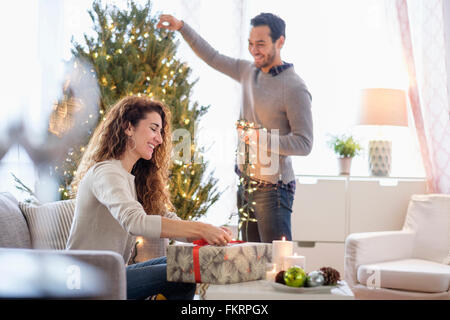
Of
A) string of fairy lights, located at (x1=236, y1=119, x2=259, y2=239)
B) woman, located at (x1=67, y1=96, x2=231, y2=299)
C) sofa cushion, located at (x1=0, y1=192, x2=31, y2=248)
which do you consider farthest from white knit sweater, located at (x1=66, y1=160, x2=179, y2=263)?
string of fairy lights, located at (x1=236, y1=119, x2=259, y2=239)

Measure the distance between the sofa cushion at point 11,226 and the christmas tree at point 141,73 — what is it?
43cm

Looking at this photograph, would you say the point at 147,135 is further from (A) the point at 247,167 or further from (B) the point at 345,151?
(B) the point at 345,151

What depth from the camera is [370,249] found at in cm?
273

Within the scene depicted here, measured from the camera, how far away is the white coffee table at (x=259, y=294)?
1318 millimetres

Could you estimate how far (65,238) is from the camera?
183cm

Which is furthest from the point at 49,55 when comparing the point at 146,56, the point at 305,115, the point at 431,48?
the point at 431,48

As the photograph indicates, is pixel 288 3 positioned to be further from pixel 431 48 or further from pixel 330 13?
pixel 431 48

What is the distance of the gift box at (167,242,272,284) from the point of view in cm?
139

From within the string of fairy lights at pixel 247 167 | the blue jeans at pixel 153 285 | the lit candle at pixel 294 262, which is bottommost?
the blue jeans at pixel 153 285

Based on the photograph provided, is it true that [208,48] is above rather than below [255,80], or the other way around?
above

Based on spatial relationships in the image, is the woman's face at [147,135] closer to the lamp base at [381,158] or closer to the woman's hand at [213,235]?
the woman's hand at [213,235]

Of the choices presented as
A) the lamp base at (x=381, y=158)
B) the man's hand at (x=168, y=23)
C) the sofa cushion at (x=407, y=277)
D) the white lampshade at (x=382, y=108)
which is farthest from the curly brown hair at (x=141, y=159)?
the lamp base at (x=381, y=158)

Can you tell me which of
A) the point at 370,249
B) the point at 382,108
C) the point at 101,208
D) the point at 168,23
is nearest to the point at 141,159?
the point at 101,208
